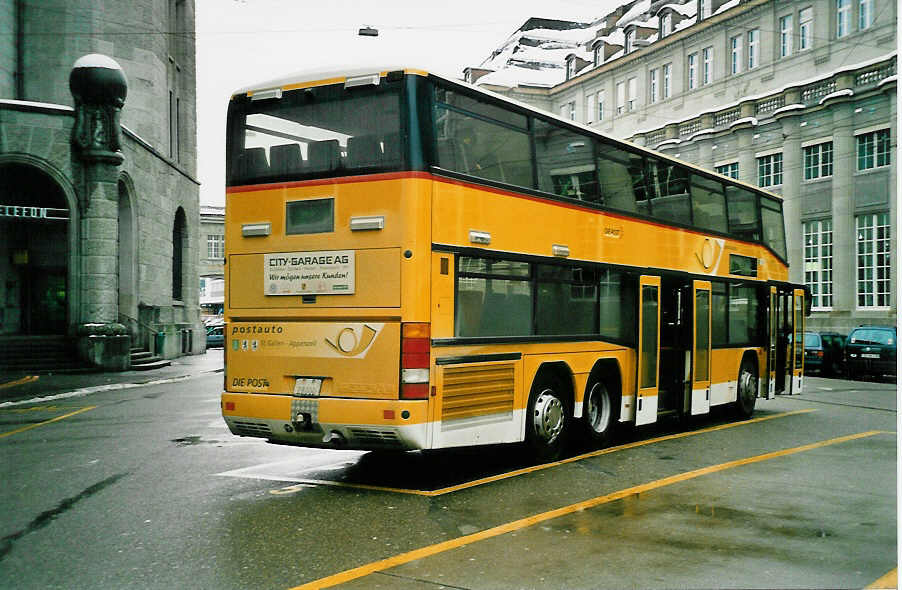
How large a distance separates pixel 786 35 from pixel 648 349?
33.3 m

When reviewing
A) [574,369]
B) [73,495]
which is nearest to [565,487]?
[574,369]

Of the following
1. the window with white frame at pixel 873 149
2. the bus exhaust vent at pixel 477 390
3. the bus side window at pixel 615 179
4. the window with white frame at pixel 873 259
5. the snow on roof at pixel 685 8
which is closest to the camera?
the bus exhaust vent at pixel 477 390

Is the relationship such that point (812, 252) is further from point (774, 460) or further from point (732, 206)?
point (774, 460)

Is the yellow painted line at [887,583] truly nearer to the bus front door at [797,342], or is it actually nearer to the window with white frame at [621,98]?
the bus front door at [797,342]

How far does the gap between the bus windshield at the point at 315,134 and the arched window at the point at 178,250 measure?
108 feet

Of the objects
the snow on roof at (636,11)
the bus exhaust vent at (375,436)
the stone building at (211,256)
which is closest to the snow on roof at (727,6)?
the snow on roof at (636,11)

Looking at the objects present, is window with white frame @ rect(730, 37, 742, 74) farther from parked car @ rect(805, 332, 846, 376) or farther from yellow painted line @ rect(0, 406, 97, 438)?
yellow painted line @ rect(0, 406, 97, 438)

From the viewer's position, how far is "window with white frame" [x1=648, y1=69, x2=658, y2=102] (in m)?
50.3

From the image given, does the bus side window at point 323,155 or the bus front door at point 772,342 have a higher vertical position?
the bus side window at point 323,155

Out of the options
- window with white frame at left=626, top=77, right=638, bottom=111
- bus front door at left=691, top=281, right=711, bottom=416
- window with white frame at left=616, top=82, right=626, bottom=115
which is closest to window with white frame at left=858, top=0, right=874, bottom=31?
bus front door at left=691, top=281, right=711, bottom=416

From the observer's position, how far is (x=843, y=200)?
119ft

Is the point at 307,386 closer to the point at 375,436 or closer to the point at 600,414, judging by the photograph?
the point at 375,436

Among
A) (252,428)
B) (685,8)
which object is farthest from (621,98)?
(252,428)

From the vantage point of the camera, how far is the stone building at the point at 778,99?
33.9m
